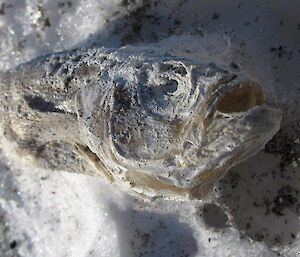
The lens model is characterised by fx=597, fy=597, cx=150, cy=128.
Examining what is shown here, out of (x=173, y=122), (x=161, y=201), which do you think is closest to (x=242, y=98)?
(x=173, y=122)

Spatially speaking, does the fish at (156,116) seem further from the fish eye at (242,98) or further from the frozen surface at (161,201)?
the frozen surface at (161,201)

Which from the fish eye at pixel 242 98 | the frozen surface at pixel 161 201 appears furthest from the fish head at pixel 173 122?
the frozen surface at pixel 161 201

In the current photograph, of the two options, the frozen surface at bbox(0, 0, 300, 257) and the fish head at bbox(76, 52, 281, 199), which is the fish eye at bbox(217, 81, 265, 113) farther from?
the frozen surface at bbox(0, 0, 300, 257)

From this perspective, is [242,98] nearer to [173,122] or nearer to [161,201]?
[173,122]

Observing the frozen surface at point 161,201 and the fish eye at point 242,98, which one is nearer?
the fish eye at point 242,98
